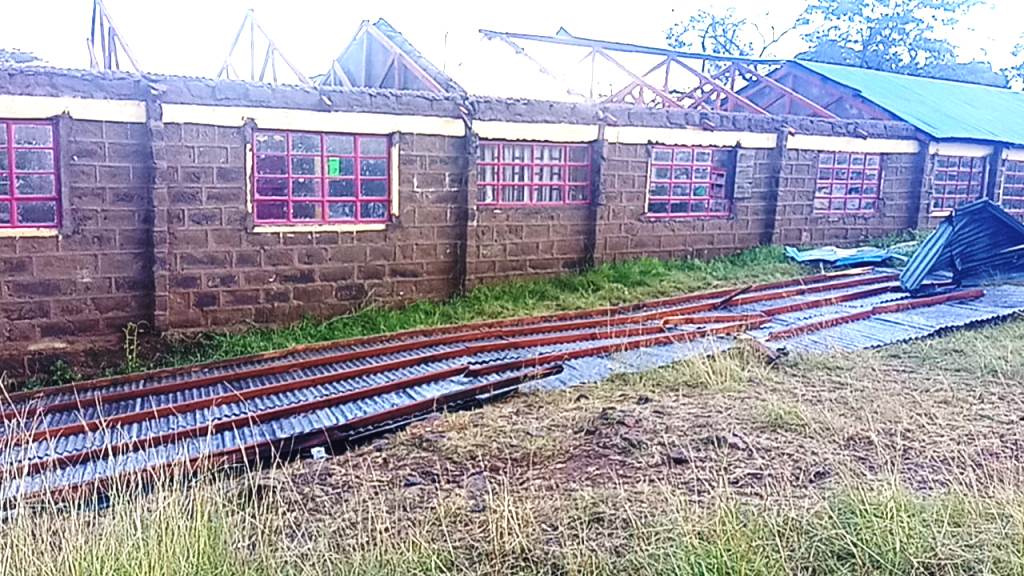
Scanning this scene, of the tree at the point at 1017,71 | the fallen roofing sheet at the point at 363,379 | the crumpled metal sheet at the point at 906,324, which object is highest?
the tree at the point at 1017,71

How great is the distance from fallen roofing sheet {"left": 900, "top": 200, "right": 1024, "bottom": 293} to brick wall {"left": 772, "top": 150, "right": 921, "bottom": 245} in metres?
2.92

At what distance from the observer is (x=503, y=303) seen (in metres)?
10.8

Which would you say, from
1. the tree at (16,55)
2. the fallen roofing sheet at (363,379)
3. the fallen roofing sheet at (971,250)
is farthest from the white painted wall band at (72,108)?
the fallen roofing sheet at (971,250)

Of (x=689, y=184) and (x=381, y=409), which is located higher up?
(x=689, y=184)

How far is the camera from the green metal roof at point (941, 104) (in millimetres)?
16766

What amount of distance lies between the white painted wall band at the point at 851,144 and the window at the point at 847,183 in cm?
13

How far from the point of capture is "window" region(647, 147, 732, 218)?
12891mm

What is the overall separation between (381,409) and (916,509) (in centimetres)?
420

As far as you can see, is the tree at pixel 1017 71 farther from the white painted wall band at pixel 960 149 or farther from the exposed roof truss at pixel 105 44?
the exposed roof truss at pixel 105 44

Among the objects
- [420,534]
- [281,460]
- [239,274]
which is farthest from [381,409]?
[239,274]

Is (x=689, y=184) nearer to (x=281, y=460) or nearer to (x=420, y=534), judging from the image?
(x=281, y=460)

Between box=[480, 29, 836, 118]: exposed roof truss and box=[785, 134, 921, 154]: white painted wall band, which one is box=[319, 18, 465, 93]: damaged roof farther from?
box=[785, 134, 921, 154]: white painted wall band

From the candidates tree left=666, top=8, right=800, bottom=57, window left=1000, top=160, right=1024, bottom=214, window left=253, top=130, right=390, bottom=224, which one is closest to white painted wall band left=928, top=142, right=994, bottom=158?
window left=1000, top=160, right=1024, bottom=214

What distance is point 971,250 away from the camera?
1189cm
